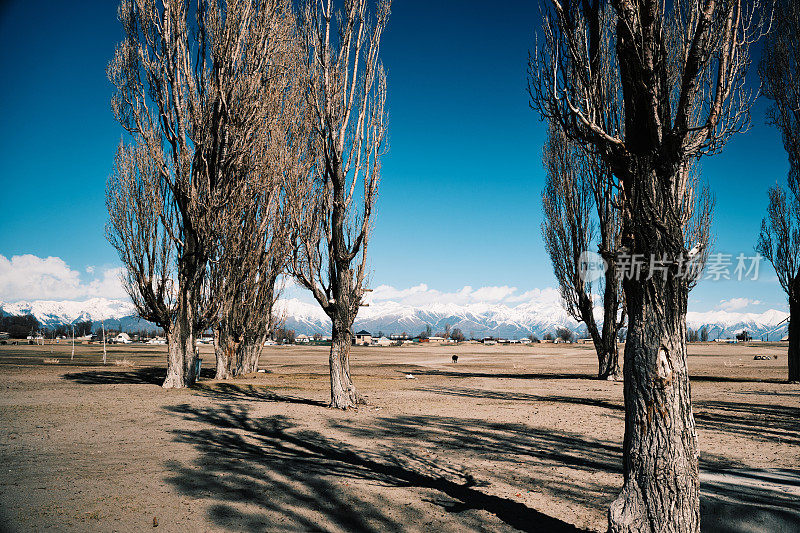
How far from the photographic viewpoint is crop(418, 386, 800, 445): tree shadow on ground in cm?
992

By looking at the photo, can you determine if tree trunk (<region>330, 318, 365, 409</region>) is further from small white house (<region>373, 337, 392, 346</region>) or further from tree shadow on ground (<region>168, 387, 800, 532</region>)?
small white house (<region>373, 337, 392, 346</region>)

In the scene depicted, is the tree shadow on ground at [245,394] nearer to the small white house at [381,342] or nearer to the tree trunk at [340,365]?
the tree trunk at [340,365]

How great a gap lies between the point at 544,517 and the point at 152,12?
19509 millimetres

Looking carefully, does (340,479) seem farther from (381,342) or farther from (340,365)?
(381,342)

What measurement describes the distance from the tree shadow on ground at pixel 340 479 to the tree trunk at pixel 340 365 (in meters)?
2.59

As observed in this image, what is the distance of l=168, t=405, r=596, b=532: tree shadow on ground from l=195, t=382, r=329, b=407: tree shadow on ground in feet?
13.7

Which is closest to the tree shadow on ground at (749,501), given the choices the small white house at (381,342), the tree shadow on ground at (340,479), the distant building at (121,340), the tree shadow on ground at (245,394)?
the tree shadow on ground at (340,479)

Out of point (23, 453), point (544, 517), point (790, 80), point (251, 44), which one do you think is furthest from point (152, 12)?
point (790, 80)

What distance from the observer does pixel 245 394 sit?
50.9 feet

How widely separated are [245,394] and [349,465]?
380 inches

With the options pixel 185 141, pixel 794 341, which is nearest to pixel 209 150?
pixel 185 141

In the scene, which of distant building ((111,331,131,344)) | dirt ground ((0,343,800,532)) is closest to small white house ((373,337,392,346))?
distant building ((111,331,131,344))

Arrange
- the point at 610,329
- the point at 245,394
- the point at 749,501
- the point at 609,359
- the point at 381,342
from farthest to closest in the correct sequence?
the point at 381,342, the point at 609,359, the point at 610,329, the point at 245,394, the point at 749,501

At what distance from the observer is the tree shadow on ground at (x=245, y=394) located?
46.7 ft
